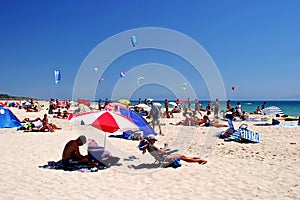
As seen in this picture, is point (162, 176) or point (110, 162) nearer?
point (162, 176)

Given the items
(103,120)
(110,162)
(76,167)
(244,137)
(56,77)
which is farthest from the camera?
(56,77)

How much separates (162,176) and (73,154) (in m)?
2.10

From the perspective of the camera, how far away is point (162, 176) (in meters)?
5.30

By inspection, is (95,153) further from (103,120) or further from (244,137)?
(244,137)

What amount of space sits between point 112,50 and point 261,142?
23.4 feet

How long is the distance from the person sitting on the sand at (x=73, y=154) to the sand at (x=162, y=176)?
400mm

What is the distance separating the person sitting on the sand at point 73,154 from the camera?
571cm

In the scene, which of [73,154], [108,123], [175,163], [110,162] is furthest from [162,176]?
[73,154]

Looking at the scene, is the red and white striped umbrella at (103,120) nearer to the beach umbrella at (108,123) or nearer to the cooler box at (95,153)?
the beach umbrella at (108,123)

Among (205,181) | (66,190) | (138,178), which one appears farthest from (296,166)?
(66,190)

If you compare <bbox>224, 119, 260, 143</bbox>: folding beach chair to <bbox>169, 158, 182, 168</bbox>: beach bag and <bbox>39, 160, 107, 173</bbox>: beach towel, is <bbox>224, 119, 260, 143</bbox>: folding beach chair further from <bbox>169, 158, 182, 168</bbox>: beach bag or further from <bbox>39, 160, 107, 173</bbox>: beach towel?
<bbox>39, 160, 107, 173</bbox>: beach towel

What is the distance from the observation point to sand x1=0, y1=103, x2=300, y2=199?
13.9 feet

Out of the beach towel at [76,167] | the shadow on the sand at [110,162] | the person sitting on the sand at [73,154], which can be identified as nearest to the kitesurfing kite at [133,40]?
the shadow on the sand at [110,162]

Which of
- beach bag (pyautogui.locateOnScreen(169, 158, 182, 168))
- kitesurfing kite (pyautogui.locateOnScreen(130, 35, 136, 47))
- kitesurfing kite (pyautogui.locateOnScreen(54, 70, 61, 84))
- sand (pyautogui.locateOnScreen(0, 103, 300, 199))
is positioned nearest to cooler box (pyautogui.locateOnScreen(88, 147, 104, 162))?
sand (pyautogui.locateOnScreen(0, 103, 300, 199))
